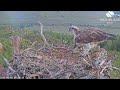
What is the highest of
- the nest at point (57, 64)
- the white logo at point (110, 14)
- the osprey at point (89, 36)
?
the white logo at point (110, 14)

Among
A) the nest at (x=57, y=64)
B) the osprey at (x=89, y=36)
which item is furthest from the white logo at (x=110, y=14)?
the nest at (x=57, y=64)

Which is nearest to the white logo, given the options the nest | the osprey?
the osprey

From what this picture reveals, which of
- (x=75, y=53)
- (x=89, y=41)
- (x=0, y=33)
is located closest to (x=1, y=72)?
(x=0, y=33)

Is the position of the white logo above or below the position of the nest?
above

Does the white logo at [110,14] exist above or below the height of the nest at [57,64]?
above

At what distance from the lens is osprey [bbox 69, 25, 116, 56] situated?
2.86 m

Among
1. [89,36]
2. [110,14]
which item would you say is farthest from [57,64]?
[110,14]

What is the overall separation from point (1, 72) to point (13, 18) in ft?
2.00

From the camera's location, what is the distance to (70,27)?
288 cm

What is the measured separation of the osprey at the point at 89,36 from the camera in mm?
2864

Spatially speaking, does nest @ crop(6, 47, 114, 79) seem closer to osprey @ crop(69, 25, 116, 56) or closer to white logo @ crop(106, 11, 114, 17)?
osprey @ crop(69, 25, 116, 56)

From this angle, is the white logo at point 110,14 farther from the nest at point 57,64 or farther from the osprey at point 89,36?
the nest at point 57,64

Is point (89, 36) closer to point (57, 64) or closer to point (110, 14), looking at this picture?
point (110, 14)
